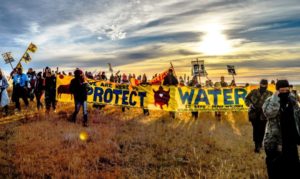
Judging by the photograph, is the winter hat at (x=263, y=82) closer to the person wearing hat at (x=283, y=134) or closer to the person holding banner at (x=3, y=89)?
the person wearing hat at (x=283, y=134)

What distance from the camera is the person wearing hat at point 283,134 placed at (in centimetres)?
629

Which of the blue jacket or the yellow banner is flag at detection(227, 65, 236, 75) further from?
the blue jacket

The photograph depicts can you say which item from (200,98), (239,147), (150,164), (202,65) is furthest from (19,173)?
(202,65)

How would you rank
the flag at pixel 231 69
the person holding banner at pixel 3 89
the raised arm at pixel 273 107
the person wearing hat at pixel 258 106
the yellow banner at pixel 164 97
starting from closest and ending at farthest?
the raised arm at pixel 273 107
the person wearing hat at pixel 258 106
the person holding banner at pixel 3 89
the yellow banner at pixel 164 97
the flag at pixel 231 69

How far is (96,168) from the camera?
1027 cm

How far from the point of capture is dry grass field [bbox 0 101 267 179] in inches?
401

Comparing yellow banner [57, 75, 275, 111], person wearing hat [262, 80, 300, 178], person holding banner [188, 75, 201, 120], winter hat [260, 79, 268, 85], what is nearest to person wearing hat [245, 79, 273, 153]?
winter hat [260, 79, 268, 85]

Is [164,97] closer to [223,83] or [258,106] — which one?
[223,83]

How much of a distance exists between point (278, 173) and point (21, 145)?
918 cm

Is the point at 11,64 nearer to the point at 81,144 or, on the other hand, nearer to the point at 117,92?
the point at 117,92

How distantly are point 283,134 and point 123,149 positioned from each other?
739 centimetres

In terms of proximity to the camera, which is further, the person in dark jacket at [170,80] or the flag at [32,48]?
the flag at [32,48]

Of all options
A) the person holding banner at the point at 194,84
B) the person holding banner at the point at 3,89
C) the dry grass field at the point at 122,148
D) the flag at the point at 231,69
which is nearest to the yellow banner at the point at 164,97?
the person holding banner at the point at 194,84

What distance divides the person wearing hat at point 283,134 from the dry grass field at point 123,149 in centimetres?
158
